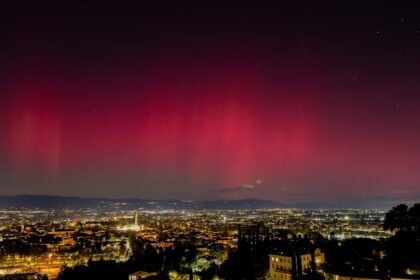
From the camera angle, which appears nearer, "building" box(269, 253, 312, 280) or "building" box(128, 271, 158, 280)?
"building" box(269, 253, 312, 280)

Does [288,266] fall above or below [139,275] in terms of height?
above

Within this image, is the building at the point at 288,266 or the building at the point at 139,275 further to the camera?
the building at the point at 139,275

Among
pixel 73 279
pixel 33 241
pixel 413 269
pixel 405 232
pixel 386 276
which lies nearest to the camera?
pixel 386 276

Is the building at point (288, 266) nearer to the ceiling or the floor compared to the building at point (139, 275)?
nearer to the ceiling

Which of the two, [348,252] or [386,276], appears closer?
[386,276]

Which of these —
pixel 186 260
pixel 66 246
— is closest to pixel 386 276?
pixel 186 260

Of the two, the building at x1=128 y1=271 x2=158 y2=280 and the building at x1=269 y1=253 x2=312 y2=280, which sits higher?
the building at x1=269 y1=253 x2=312 y2=280

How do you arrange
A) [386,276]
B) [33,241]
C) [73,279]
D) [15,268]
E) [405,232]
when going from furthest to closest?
[33,241]
[15,268]
[73,279]
[405,232]
[386,276]

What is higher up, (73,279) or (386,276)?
(386,276)

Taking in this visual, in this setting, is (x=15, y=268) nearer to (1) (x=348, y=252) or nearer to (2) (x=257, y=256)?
(2) (x=257, y=256)

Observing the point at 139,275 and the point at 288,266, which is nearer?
the point at 288,266

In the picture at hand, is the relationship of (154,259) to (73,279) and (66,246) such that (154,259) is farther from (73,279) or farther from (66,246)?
(66,246)
